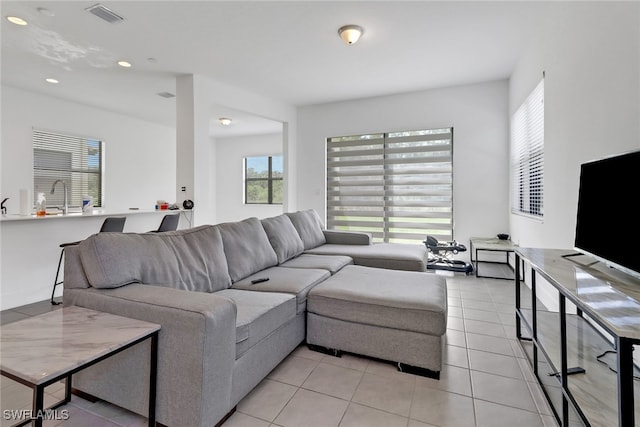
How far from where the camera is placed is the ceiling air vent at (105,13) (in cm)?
269

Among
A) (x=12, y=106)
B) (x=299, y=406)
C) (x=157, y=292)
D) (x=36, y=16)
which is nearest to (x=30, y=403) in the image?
(x=157, y=292)

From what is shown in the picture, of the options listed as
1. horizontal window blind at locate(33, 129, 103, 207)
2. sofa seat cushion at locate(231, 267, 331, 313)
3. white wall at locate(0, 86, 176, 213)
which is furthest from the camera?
horizontal window blind at locate(33, 129, 103, 207)

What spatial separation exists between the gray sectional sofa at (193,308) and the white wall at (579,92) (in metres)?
1.32

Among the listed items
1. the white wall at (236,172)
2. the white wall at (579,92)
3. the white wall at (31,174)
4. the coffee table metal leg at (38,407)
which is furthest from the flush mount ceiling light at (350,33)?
the white wall at (236,172)

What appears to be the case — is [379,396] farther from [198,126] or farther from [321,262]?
[198,126]

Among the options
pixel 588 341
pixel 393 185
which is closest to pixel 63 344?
pixel 588 341

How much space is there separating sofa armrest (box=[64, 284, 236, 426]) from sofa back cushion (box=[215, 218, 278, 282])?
34.8 inches

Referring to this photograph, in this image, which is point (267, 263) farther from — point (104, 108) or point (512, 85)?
point (104, 108)

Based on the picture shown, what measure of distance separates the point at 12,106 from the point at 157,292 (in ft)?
16.7

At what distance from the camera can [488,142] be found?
4.77 metres

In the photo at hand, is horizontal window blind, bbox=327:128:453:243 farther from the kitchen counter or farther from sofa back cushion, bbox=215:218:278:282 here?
the kitchen counter

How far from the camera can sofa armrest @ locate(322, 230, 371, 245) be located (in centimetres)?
410

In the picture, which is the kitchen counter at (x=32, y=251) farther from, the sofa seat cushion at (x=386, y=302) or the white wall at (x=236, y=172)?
the white wall at (x=236, y=172)

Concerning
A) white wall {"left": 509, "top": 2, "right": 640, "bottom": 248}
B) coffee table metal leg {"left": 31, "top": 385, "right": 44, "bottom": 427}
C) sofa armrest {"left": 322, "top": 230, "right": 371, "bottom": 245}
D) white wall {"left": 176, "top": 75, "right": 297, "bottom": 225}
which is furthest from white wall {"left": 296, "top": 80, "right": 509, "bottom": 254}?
coffee table metal leg {"left": 31, "top": 385, "right": 44, "bottom": 427}
